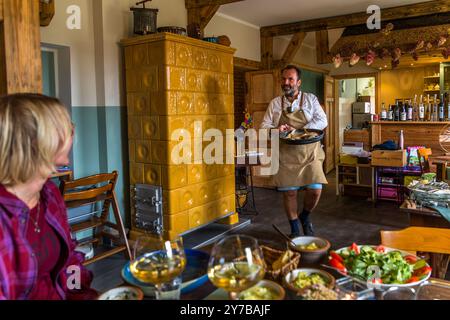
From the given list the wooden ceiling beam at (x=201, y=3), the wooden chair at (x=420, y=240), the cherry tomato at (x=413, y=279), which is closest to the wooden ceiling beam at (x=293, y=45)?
the wooden ceiling beam at (x=201, y=3)

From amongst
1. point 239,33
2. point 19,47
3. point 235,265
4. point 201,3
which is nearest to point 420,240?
point 235,265

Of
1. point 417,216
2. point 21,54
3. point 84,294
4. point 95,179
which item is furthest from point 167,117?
point 84,294

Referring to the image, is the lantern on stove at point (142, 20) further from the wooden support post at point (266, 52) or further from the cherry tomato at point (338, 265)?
the wooden support post at point (266, 52)

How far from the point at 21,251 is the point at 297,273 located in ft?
2.66

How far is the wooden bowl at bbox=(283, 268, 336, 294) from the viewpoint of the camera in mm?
1172

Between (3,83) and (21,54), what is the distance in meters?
0.17

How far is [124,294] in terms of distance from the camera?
1.13 metres

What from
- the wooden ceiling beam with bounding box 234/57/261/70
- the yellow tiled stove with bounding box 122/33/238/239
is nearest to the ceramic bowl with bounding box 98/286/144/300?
the yellow tiled stove with bounding box 122/33/238/239

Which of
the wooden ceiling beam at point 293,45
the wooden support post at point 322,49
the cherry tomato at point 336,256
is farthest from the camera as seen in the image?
the wooden support post at point 322,49

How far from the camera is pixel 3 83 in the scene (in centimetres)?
207

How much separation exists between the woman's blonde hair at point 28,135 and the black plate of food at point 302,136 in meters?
2.79

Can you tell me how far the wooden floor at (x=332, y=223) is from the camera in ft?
12.0

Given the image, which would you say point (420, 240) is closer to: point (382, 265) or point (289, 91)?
point (382, 265)
